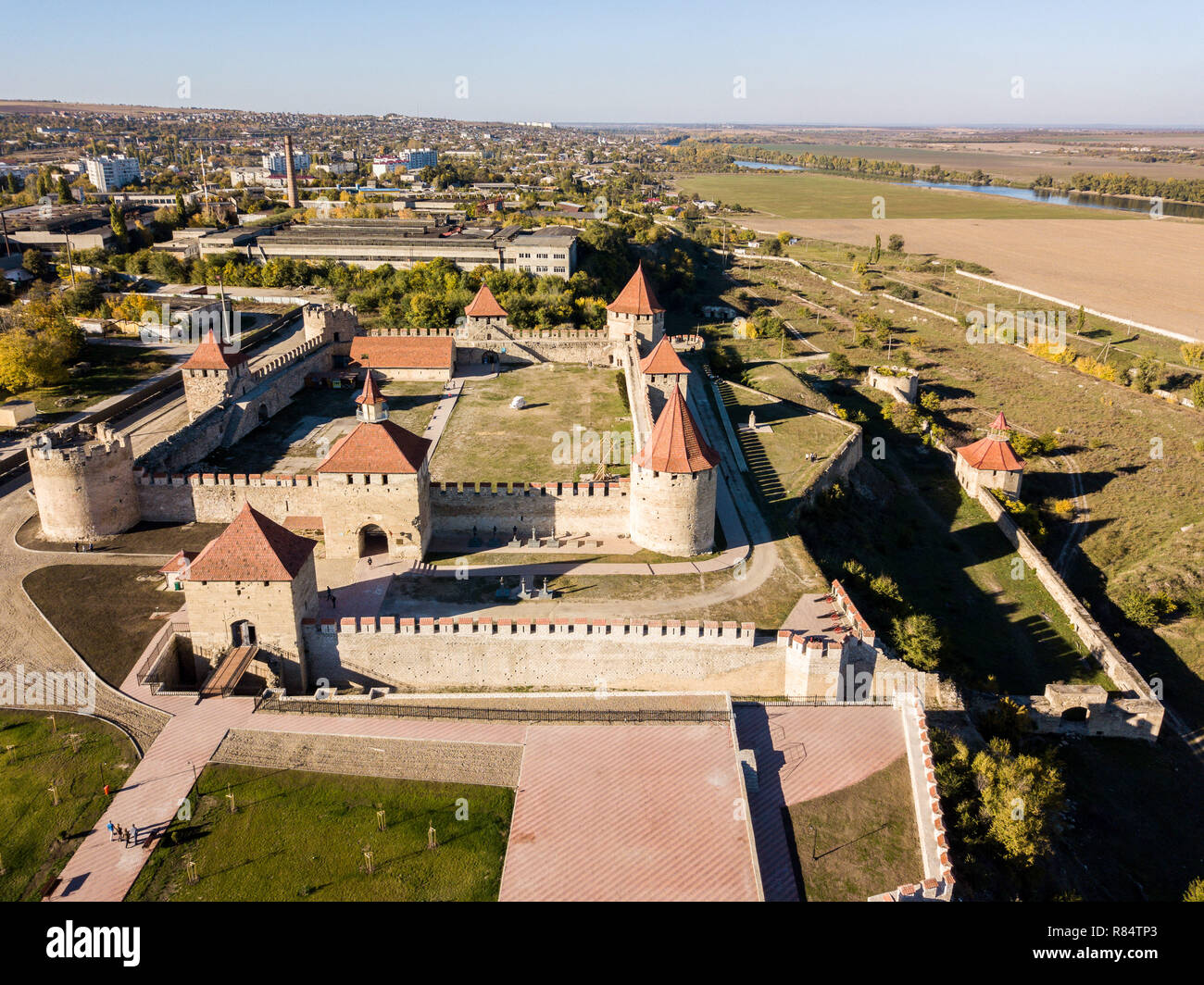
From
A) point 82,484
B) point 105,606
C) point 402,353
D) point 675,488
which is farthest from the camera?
point 402,353

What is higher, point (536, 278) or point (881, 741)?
point (536, 278)

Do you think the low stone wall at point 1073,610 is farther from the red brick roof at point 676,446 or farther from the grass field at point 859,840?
the red brick roof at point 676,446

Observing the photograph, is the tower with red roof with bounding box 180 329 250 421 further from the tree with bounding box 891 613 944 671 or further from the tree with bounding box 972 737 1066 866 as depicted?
the tree with bounding box 972 737 1066 866

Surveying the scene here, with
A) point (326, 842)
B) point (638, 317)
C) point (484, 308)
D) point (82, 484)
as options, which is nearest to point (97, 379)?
point (484, 308)

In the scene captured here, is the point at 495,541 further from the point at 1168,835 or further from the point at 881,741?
the point at 1168,835

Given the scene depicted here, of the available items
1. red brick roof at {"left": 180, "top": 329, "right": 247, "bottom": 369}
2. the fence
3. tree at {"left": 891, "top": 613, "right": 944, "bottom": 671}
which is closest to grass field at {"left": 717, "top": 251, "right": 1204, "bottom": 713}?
tree at {"left": 891, "top": 613, "right": 944, "bottom": 671}

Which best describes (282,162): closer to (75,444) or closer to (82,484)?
(75,444)

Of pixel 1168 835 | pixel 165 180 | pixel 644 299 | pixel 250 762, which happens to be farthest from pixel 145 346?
pixel 165 180

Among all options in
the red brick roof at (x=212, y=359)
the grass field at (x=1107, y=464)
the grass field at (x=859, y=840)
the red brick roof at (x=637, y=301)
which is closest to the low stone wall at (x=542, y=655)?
the grass field at (x=859, y=840)
